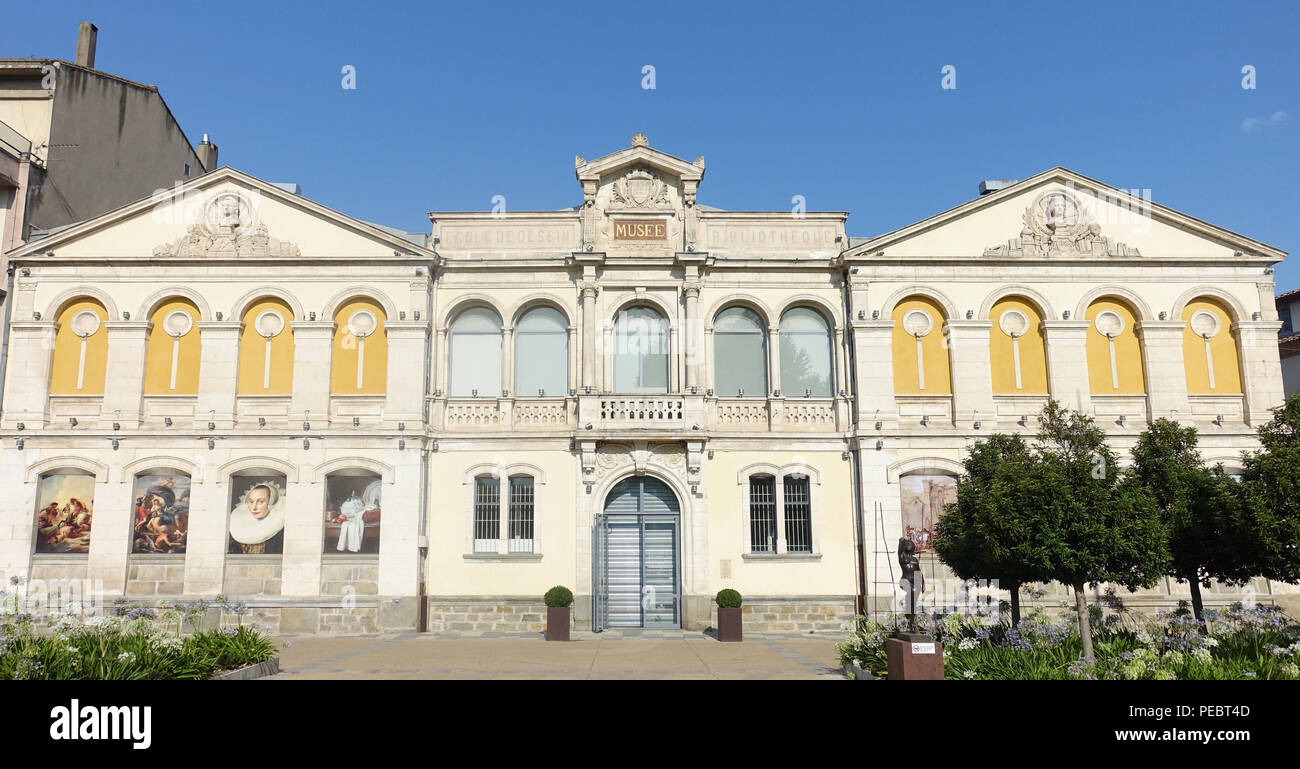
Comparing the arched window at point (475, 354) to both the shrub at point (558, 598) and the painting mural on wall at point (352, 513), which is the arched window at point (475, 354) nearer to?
the painting mural on wall at point (352, 513)

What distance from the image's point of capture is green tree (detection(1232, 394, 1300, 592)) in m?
15.5

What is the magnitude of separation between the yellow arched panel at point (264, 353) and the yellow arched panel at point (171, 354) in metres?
1.29

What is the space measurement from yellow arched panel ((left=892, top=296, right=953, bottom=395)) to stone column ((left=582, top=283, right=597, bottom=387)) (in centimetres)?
824

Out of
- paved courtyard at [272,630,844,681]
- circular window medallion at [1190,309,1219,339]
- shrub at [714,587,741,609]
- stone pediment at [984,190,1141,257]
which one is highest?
stone pediment at [984,190,1141,257]

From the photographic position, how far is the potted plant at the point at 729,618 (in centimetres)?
2202

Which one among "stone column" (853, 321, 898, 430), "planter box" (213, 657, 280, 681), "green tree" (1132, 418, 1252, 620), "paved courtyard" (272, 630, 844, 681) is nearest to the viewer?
"planter box" (213, 657, 280, 681)

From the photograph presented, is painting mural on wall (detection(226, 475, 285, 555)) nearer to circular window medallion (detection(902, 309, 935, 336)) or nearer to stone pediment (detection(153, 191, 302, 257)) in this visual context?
stone pediment (detection(153, 191, 302, 257))

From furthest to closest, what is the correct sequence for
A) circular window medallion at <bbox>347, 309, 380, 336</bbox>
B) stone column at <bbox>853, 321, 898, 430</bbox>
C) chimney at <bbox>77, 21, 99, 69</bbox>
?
chimney at <bbox>77, 21, 99, 69</bbox>, circular window medallion at <bbox>347, 309, 380, 336</bbox>, stone column at <bbox>853, 321, 898, 430</bbox>

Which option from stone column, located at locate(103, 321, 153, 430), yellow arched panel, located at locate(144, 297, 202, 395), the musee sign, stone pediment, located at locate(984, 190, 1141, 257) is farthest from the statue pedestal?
yellow arched panel, located at locate(144, 297, 202, 395)

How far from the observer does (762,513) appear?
79.6 ft

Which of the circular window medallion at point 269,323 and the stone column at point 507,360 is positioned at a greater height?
the circular window medallion at point 269,323

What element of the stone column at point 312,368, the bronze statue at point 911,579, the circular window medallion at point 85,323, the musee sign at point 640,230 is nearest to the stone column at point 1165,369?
the musee sign at point 640,230

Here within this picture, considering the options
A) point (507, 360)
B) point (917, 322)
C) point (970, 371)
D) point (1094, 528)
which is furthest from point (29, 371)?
point (1094, 528)
